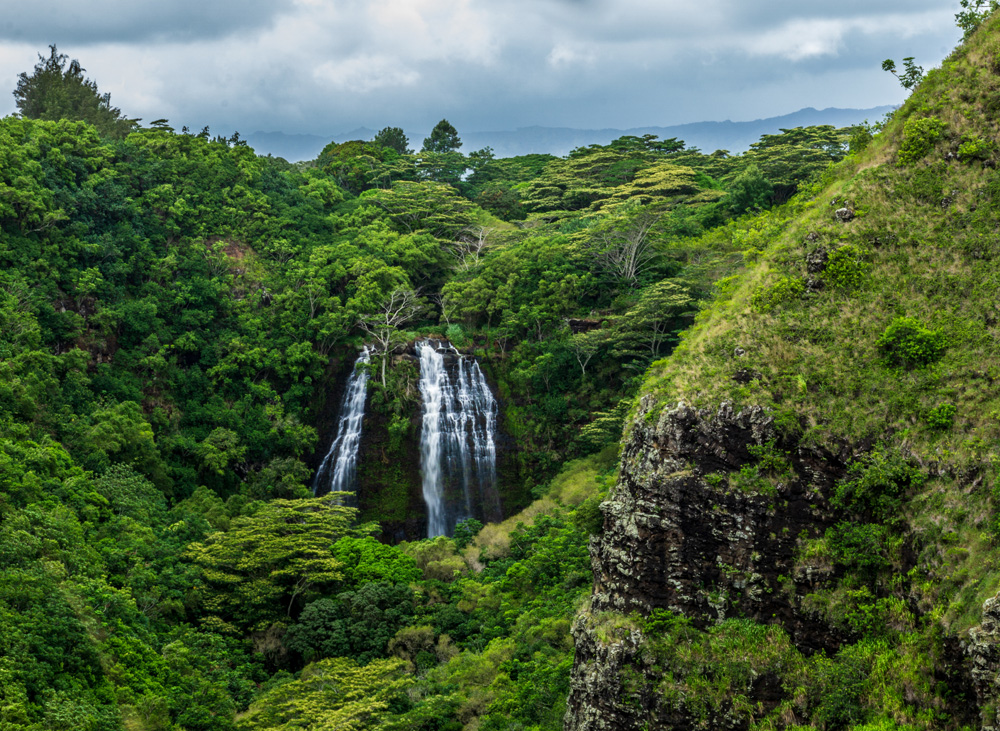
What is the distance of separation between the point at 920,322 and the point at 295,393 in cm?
2970

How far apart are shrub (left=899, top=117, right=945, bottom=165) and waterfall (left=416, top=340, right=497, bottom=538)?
907 inches

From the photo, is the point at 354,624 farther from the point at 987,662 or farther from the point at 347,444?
the point at 987,662

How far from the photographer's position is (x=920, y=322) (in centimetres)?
1750

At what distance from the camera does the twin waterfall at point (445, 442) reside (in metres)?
36.8

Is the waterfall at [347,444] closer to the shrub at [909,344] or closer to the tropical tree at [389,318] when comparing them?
the tropical tree at [389,318]

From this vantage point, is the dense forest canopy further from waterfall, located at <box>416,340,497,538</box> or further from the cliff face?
waterfall, located at <box>416,340,497,538</box>

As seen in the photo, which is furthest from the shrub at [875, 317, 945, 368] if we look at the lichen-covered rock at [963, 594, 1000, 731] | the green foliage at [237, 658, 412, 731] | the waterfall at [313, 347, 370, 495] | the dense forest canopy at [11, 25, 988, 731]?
the waterfall at [313, 347, 370, 495]

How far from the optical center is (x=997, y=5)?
2025 cm

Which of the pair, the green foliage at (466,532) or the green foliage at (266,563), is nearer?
the green foliage at (266,563)

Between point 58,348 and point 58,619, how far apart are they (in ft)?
63.9

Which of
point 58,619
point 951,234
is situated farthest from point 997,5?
point 58,619

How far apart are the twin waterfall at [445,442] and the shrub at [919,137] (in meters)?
23.0

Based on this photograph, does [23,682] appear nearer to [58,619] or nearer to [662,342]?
[58,619]

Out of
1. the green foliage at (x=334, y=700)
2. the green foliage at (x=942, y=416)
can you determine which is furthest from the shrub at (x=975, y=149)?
the green foliage at (x=334, y=700)
